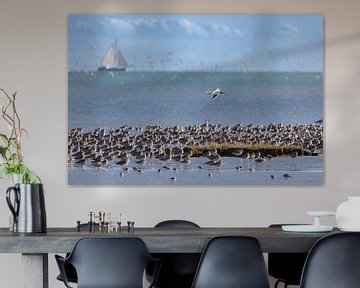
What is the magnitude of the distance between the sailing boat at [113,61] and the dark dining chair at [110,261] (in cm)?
249

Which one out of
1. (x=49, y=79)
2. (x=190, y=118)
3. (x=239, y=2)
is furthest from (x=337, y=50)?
(x=49, y=79)

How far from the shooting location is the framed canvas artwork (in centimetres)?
590

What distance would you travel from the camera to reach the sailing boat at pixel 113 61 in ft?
19.5

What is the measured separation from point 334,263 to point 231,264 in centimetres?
50

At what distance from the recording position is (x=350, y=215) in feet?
13.2

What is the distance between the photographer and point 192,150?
5926mm

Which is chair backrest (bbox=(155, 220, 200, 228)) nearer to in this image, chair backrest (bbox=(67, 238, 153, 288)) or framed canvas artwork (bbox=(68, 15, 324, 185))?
framed canvas artwork (bbox=(68, 15, 324, 185))

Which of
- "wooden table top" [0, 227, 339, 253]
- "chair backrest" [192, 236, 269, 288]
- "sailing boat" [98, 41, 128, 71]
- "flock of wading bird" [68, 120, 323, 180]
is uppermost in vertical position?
"sailing boat" [98, 41, 128, 71]

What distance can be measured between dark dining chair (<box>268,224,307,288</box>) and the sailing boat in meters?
1.96

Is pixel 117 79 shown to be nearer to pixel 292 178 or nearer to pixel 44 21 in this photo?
pixel 44 21

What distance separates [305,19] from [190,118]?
1194mm

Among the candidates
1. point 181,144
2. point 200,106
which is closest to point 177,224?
point 181,144

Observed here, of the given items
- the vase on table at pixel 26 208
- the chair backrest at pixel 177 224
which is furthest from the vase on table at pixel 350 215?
the vase on table at pixel 26 208

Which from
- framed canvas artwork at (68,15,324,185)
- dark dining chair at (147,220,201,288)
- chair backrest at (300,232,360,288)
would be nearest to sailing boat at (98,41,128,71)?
framed canvas artwork at (68,15,324,185)
